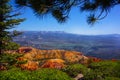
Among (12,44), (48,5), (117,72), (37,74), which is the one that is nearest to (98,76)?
(117,72)

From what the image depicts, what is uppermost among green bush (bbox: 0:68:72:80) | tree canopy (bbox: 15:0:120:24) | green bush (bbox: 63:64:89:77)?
tree canopy (bbox: 15:0:120:24)

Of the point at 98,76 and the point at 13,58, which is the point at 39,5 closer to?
the point at 98,76

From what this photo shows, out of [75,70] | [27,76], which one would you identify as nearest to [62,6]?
[27,76]

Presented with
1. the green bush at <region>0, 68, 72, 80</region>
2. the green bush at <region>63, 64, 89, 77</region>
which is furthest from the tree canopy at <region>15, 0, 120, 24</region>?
the green bush at <region>63, 64, 89, 77</region>

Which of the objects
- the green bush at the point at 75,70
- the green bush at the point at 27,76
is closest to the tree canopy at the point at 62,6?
the green bush at the point at 27,76

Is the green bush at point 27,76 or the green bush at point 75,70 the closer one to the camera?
the green bush at point 27,76

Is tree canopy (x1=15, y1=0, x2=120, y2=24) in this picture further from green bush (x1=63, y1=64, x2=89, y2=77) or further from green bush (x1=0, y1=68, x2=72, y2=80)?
green bush (x1=63, y1=64, x2=89, y2=77)

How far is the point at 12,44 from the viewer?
27531 mm

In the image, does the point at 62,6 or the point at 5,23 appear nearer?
the point at 62,6

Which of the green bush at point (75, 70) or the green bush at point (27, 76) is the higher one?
the green bush at point (27, 76)

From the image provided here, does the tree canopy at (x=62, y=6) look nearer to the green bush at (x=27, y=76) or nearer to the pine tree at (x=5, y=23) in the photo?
the green bush at (x=27, y=76)

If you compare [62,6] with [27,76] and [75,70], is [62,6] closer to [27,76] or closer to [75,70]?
[27,76]

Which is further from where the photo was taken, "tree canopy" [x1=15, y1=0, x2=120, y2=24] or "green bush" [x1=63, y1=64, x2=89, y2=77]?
"green bush" [x1=63, y1=64, x2=89, y2=77]

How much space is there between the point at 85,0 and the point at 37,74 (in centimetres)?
590
